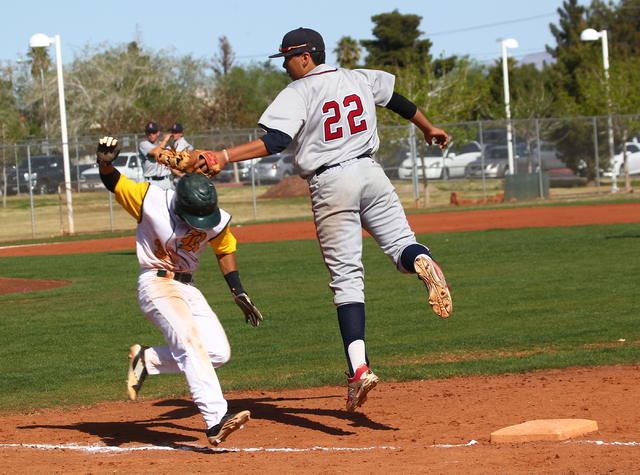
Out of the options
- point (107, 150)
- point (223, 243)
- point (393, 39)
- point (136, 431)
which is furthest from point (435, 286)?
point (393, 39)

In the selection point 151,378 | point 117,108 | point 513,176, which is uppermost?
point 117,108

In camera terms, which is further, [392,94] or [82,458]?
[392,94]

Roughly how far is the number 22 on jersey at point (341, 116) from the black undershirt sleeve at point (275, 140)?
295 millimetres

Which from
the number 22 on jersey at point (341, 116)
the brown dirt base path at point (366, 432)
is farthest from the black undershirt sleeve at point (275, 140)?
the brown dirt base path at point (366, 432)

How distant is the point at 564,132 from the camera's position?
88.8 feet

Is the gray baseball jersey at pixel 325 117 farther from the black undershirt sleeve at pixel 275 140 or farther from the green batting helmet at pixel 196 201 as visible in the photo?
the green batting helmet at pixel 196 201

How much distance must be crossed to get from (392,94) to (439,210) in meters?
19.3

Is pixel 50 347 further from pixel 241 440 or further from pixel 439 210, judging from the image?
pixel 439 210

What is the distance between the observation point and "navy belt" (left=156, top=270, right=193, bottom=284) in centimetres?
449

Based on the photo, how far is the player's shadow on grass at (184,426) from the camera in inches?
189

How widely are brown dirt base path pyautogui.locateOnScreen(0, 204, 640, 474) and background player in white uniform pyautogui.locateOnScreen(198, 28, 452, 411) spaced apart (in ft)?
1.66

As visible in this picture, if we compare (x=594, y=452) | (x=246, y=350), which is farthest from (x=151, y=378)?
(x=594, y=452)

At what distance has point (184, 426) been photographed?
16.9 feet

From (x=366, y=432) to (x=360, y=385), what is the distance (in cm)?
61
